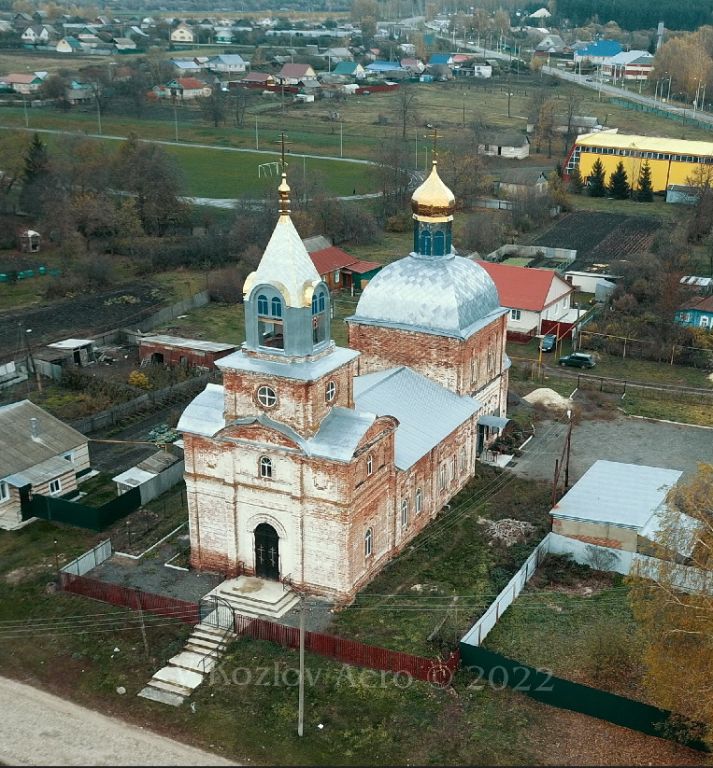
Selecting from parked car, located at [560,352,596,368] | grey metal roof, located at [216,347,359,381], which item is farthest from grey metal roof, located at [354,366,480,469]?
parked car, located at [560,352,596,368]

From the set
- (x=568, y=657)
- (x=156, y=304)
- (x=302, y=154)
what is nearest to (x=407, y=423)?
(x=568, y=657)

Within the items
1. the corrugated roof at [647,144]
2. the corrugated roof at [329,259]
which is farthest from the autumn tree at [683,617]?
the corrugated roof at [647,144]

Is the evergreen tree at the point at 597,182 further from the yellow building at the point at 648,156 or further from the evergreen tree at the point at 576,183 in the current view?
the evergreen tree at the point at 576,183

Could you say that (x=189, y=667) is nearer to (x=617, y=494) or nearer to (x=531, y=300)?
(x=617, y=494)

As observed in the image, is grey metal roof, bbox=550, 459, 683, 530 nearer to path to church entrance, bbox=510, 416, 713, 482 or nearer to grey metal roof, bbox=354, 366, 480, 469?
path to church entrance, bbox=510, 416, 713, 482

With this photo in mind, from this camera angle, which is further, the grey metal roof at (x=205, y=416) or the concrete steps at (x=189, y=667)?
the grey metal roof at (x=205, y=416)

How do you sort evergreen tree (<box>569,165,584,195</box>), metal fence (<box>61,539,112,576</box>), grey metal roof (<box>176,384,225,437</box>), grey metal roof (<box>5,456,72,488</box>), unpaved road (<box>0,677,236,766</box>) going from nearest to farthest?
1. unpaved road (<box>0,677,236,766</box>)
2. grey metal roof (<box>176,384,225,437</box>)
3. metal fence (<box>61,539,112,576</box>)
4. grey metal roof (<box>5,456,72,488</box>)
5. evergreen tree (<box>569,165,584,195</box>)
